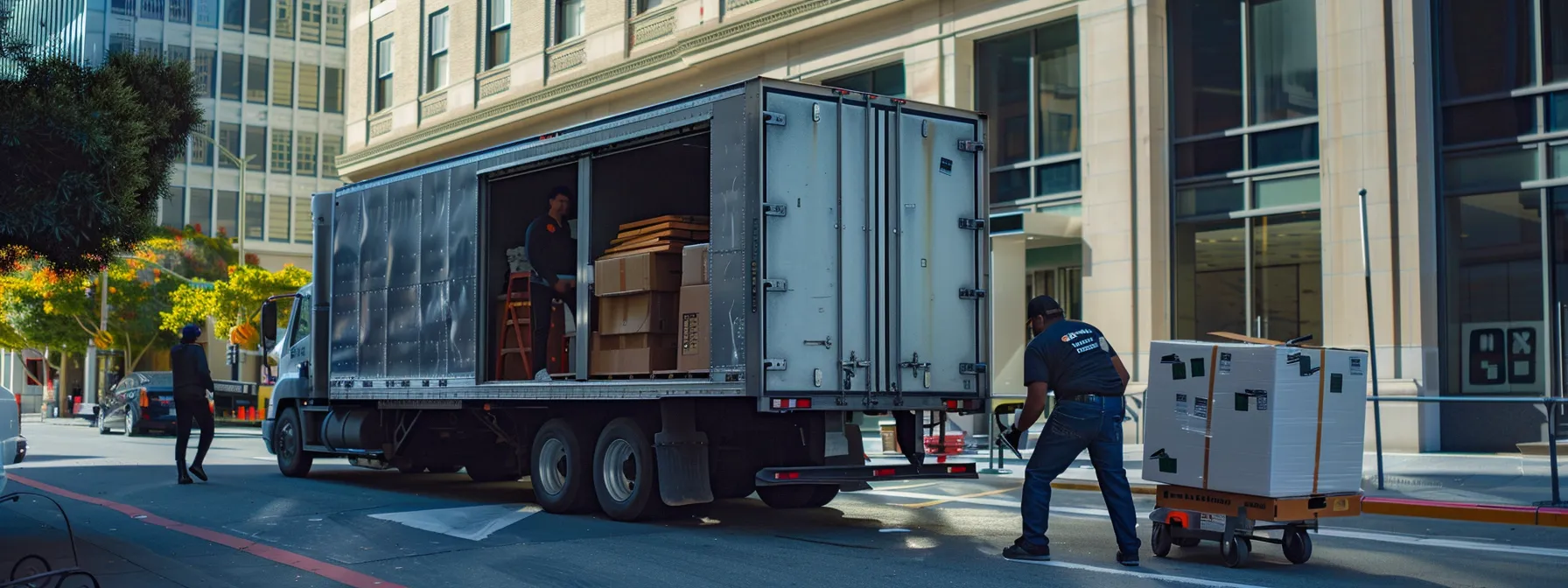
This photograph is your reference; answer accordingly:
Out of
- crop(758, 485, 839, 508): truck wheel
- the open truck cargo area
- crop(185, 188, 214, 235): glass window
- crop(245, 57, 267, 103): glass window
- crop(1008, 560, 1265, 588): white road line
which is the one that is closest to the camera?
crop(1008, 560, 1265, 588): white road line

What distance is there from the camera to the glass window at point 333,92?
61.8 meters

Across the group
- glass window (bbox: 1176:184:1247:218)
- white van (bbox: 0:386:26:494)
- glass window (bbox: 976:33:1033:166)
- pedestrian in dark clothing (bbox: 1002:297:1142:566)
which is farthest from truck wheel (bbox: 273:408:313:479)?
glass window (bbox: 1176:184:1247:218)

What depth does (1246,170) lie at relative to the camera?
1880 cm

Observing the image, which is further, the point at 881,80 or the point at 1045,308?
the point at 881,80

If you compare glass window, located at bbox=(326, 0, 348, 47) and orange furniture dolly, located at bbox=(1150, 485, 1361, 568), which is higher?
glass window, located at bbox=(326, 0, 348, 47)

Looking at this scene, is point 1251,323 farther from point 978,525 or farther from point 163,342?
point 163,342

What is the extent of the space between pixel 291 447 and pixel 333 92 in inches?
1926

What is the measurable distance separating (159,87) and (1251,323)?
1394 cm

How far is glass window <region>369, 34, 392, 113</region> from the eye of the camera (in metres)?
36.0

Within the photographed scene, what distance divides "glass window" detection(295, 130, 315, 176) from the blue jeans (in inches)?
2238

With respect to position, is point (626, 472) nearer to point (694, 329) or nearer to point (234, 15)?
point (694, 329)

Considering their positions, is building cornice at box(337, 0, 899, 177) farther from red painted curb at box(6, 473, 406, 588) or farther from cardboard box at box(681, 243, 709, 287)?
red painted curb at box(6, 473, 406, 588)

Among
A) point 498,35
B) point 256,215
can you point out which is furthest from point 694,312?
point 256,215

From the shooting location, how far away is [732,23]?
2503 cm
